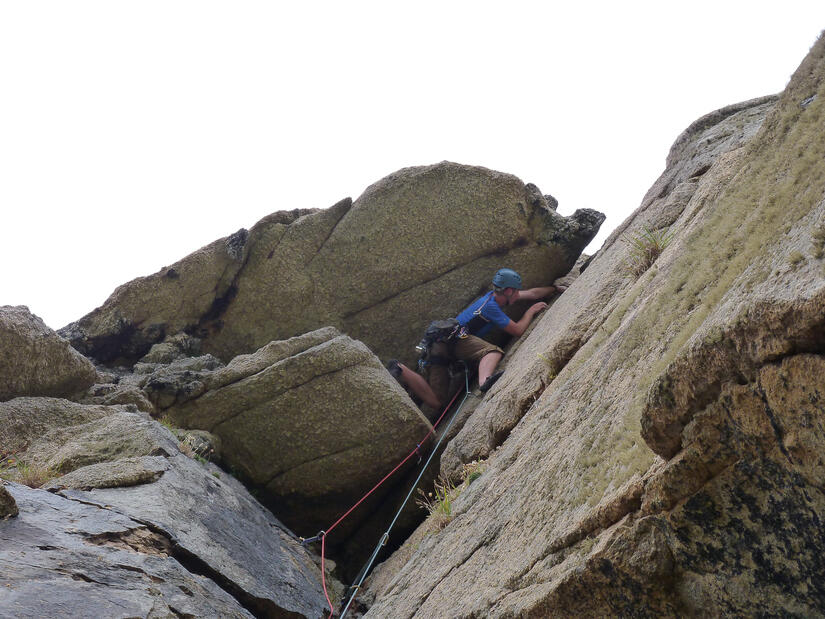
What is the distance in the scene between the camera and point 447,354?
11.8 meters

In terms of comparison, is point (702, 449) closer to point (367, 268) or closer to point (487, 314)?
point (487, 314)

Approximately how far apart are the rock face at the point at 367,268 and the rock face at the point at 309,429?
3080 mm

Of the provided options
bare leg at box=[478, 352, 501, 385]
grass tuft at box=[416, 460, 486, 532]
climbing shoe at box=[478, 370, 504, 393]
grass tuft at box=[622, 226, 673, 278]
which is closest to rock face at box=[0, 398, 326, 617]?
grass tuft at box=[416, 460, 486, 532]

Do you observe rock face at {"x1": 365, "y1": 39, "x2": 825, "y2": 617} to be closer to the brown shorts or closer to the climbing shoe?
the climbing shoe

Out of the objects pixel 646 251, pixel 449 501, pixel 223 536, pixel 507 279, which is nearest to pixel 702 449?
pixel 646 251

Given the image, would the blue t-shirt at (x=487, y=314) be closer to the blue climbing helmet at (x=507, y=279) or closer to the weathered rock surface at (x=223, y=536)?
the blue climbing helmet at (x=507, y=279)

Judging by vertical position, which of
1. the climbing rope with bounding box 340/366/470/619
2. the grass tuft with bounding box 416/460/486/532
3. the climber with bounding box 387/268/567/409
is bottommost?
the climbing rope with bounding box 340/366/470/619

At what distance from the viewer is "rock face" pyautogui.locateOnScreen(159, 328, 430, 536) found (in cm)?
980

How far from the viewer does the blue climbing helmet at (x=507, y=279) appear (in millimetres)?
12109

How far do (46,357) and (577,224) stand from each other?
882 centimetres

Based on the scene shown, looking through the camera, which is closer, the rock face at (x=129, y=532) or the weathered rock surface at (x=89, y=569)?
the weathered rock surface at (x=89, y=569)

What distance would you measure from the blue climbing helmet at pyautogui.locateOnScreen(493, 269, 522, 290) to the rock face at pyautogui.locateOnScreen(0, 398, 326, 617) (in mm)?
5521

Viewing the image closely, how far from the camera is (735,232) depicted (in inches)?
142

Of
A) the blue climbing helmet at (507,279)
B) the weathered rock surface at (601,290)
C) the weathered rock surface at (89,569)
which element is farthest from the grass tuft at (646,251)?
the blue climbing helmet at (507,279)
